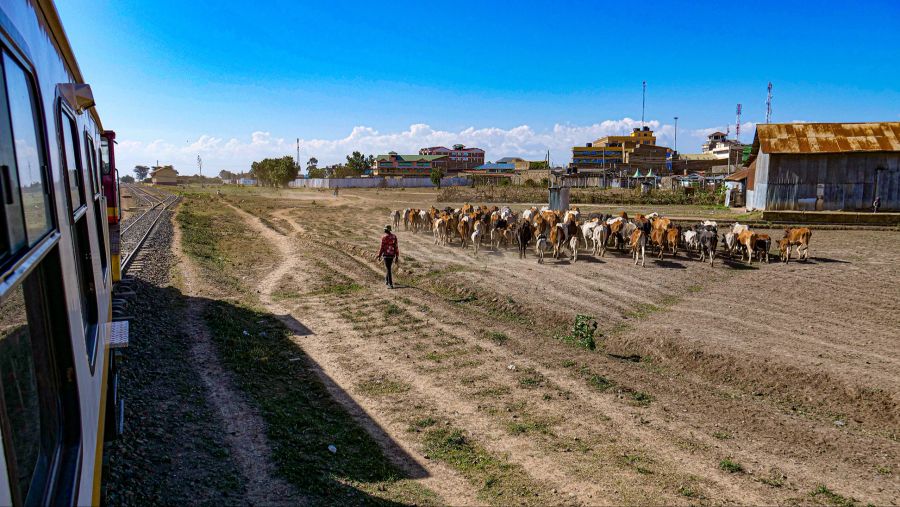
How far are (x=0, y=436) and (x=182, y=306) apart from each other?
10069 mm

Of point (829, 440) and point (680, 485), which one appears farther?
point (829, 440)

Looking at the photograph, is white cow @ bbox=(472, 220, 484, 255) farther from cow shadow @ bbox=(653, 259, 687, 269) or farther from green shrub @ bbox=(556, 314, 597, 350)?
green shrub @ bbox=(556, 314, 597, 350)

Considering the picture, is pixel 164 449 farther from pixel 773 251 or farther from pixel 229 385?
pixel 773 251

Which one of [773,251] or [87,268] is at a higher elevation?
[87,268]

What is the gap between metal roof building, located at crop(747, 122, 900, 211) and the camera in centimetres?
2745

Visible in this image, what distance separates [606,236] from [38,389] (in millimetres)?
17948

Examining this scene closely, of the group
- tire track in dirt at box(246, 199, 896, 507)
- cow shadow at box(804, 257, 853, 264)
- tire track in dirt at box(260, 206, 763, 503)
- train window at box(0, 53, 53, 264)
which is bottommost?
tire track in dirt at box(246, 199, 896, 507)

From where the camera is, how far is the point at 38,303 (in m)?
2.31

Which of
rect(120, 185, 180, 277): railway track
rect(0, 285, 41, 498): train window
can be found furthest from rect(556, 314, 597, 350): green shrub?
rect(120, 185, 180, 277): railway track

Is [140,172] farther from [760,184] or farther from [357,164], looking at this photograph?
[760,184]

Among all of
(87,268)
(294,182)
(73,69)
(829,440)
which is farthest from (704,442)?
(294,182)

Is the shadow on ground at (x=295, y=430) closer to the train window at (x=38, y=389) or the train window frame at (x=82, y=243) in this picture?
the train window frame at (x=82, y=243)

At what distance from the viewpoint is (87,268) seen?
420 centimetres

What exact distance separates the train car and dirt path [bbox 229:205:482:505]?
3194mm
